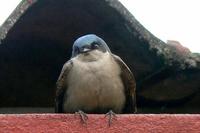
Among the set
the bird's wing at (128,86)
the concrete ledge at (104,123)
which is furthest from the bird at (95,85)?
the concrete ledge at (104,123)

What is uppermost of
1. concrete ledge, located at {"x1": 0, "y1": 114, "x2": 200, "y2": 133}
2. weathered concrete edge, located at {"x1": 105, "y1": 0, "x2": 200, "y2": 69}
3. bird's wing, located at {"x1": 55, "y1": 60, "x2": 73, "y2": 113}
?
weathered concrete edge, located at {"x1": 105, "y1": 0, "x2": 200, "y2": 69}

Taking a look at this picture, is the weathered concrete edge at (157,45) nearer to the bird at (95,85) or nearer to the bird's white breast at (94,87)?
the bird at (95,85)

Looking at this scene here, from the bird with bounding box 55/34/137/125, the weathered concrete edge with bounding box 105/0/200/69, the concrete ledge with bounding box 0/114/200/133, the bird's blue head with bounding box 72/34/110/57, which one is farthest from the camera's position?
the bird with bounding box 55/34/137/125

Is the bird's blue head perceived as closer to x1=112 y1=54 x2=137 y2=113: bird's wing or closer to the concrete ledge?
x1=112 y1=54 x2=137 y2=113: bird's wing

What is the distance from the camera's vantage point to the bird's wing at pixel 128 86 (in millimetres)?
2709

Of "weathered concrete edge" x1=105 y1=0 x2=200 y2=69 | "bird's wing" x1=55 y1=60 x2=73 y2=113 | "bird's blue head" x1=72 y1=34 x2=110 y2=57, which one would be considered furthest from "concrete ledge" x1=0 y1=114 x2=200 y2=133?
"bird's wing" x1=55 y1=60 x2=73 y2=113

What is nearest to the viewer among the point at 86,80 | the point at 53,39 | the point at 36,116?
the point at 36,116

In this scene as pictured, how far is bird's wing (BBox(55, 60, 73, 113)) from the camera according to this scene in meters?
2.72

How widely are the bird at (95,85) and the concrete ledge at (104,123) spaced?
0.89 metres

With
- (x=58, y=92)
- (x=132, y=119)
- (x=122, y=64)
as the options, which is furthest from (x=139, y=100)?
(x=132, y=119)

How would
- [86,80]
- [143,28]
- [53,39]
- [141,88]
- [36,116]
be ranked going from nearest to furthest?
[36,116]
[143,28]
[53,39]
[141,88]
[86,80]

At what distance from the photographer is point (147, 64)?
7.69 ft

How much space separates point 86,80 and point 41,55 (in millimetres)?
364

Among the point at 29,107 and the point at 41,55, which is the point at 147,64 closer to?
the point at 41,55
